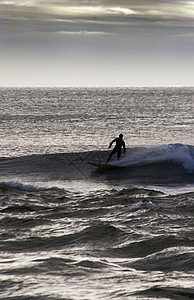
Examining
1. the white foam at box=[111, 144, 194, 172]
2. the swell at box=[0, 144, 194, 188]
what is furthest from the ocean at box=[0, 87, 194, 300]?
the white foam at box=[111, 144, 194, 172]

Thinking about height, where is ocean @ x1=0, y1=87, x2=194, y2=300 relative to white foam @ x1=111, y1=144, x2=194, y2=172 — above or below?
above

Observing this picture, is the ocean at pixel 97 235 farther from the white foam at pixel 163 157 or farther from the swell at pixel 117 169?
the white foam at pixel 163 157

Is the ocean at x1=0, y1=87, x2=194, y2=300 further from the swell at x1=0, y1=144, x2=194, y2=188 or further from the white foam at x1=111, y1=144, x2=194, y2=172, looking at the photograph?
the white foam at x1=111, y1=144, x2=194, y2=172

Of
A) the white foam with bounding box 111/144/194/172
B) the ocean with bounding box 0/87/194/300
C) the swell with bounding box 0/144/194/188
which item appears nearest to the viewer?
the ocean with bounding box 0/87/194/300

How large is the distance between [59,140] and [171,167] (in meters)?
18.0

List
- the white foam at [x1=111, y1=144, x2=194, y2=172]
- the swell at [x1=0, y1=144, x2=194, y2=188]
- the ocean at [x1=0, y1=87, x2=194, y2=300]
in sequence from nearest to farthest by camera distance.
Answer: the ocean at [x1=0, y1=87, x2=194, y2=300]
the swell at [x1=0, y1=144, x2=194, y2=188]
the white foam at [x1=111, y1=144, x2=194, y2=172]

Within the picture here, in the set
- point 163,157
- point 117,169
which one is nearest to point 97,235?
point 117,169

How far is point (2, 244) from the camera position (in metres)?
10.6

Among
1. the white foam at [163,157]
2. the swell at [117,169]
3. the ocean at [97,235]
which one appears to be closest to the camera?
the ocean at [97,235]

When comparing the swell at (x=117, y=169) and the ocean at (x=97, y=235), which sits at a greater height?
the ocean at (x=97, y=235)

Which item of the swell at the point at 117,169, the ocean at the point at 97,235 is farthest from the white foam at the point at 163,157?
the ocean at the point at 97,235

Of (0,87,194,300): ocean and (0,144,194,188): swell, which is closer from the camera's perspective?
(0,87,194,300): ocean

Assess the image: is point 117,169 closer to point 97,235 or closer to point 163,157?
point 163,157

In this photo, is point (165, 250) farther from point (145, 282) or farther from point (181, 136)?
point (181, 136)
